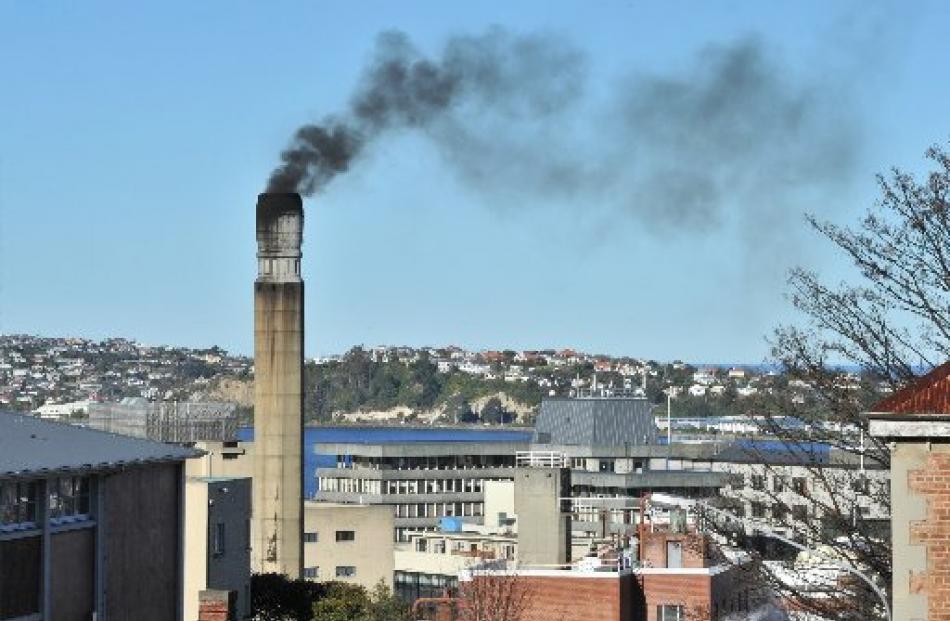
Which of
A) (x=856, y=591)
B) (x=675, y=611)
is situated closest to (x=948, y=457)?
(x=856, y=591)

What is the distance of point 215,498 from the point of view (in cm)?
6762

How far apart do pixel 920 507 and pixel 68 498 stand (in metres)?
13.7

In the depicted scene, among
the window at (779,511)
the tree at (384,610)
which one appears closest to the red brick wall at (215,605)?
the window at (779,511)

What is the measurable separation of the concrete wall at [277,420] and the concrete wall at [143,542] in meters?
49.2

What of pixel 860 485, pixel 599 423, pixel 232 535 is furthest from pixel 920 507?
pixel 599 423

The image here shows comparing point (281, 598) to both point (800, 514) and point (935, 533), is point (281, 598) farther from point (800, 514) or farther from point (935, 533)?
point (935, 533)

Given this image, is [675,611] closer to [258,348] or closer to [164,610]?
[258,348]

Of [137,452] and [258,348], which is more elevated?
[258,348]

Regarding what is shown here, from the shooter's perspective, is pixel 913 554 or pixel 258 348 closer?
pixel 913 554

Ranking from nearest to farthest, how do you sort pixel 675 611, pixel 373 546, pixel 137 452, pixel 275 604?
pixel 137 452, pixel 675 611, pixel 275 604, pixel 373 546

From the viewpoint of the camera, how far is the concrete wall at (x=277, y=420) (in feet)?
271

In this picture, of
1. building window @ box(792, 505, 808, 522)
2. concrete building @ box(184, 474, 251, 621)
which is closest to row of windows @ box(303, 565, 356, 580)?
concrete building @ box(184, 474, 251, 621)

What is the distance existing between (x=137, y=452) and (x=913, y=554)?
15.8 meters

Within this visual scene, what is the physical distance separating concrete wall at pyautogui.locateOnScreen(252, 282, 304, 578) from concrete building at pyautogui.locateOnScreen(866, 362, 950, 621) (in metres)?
64.6
